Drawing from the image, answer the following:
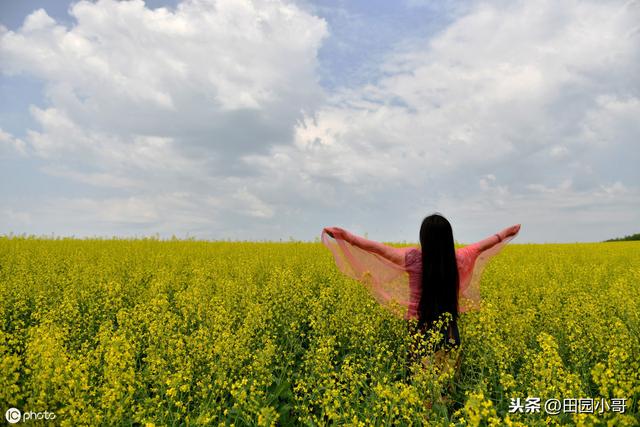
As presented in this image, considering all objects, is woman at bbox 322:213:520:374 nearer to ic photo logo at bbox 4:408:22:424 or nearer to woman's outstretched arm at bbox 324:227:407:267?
woman's outstretched arm at bbox 324:227:407:267

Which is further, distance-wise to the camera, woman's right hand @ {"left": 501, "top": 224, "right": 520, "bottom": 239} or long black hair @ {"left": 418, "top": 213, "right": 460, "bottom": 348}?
woman's right hand @ {"left": 501, "top": 224, "right": 520, "bottom": 239}

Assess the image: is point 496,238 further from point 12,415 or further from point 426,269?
point 12,415

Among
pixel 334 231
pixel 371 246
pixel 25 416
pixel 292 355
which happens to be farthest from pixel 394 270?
pixel 25 416

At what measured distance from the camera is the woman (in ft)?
16.0

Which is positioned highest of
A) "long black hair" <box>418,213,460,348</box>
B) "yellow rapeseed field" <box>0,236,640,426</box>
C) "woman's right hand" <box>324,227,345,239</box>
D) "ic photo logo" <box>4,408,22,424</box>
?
"woman's right hand" <box>324,227,345,239</box>

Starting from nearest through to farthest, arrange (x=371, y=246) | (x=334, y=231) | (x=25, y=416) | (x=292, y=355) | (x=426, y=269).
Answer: (x=25, y=416) → (x=292, y=355) → (x=426, y=269) → (x=371, y=246) → (x=334, y=231)

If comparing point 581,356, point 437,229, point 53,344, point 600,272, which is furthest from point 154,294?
point 600,272

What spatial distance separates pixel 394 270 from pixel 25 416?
3.77 meters

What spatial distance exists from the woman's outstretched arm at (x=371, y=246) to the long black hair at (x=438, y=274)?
1.26 feet

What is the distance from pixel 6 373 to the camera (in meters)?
3.26

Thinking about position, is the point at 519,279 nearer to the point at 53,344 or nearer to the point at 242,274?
the point at 242,274

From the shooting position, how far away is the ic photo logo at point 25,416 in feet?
10.3

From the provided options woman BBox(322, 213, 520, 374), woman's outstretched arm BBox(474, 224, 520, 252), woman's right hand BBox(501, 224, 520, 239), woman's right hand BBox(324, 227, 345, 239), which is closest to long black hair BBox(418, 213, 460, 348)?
woman BBox(322, 213, 520, 374)

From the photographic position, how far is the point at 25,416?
3.13 m
